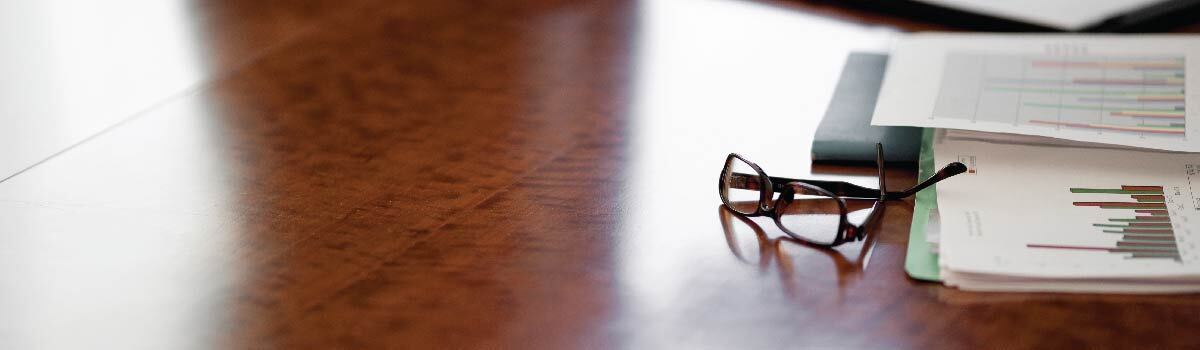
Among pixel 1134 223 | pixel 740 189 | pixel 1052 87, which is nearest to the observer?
pixel 1134 223

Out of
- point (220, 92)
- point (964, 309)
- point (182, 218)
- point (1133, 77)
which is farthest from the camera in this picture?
point (220, 92)

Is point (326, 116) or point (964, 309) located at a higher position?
point (326, 116)

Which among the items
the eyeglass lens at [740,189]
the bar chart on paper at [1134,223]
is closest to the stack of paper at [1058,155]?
the bar chart on paper at [1134,223]

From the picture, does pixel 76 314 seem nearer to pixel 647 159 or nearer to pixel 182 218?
pixel 182 218

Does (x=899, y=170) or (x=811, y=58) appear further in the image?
(x=811, y=58)

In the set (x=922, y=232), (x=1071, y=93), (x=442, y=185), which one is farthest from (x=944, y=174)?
(x=442, y=185)

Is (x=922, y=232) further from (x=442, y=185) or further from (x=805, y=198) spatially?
(x=442, y=185)

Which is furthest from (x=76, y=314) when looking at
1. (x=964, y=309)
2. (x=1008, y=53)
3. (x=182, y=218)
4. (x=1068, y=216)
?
(x=1008, y=53)
